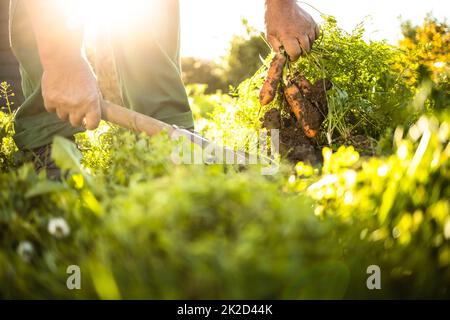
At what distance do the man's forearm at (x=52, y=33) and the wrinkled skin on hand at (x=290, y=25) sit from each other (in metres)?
1.07

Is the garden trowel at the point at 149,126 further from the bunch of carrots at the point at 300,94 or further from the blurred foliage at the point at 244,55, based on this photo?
the blurred foliage at the point at 244,55

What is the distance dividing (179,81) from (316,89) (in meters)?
0.94

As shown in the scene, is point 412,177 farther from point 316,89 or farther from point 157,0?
point 157,0

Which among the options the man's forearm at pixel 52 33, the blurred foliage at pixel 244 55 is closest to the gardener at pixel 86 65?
the man's forearm at pixel 52 33

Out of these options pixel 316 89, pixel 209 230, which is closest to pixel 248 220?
pixel 209 230

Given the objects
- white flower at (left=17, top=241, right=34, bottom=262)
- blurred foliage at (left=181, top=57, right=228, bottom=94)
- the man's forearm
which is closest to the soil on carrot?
the man's forearm

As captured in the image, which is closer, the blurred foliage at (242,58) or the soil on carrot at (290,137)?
the soil on carrot at (290,137)

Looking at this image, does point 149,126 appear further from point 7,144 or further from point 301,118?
point 7,144

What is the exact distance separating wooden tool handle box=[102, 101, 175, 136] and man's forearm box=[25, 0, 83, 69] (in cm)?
31

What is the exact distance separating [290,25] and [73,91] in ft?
3.83

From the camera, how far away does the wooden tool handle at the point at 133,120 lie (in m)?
2.26

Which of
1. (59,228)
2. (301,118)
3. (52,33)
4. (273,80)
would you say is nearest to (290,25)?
(273,80)

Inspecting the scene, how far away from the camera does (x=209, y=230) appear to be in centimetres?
104

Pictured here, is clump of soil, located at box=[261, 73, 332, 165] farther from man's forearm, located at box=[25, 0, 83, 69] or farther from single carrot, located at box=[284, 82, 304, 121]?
man's forearm, located at box=[25, 0, 83, 69]
